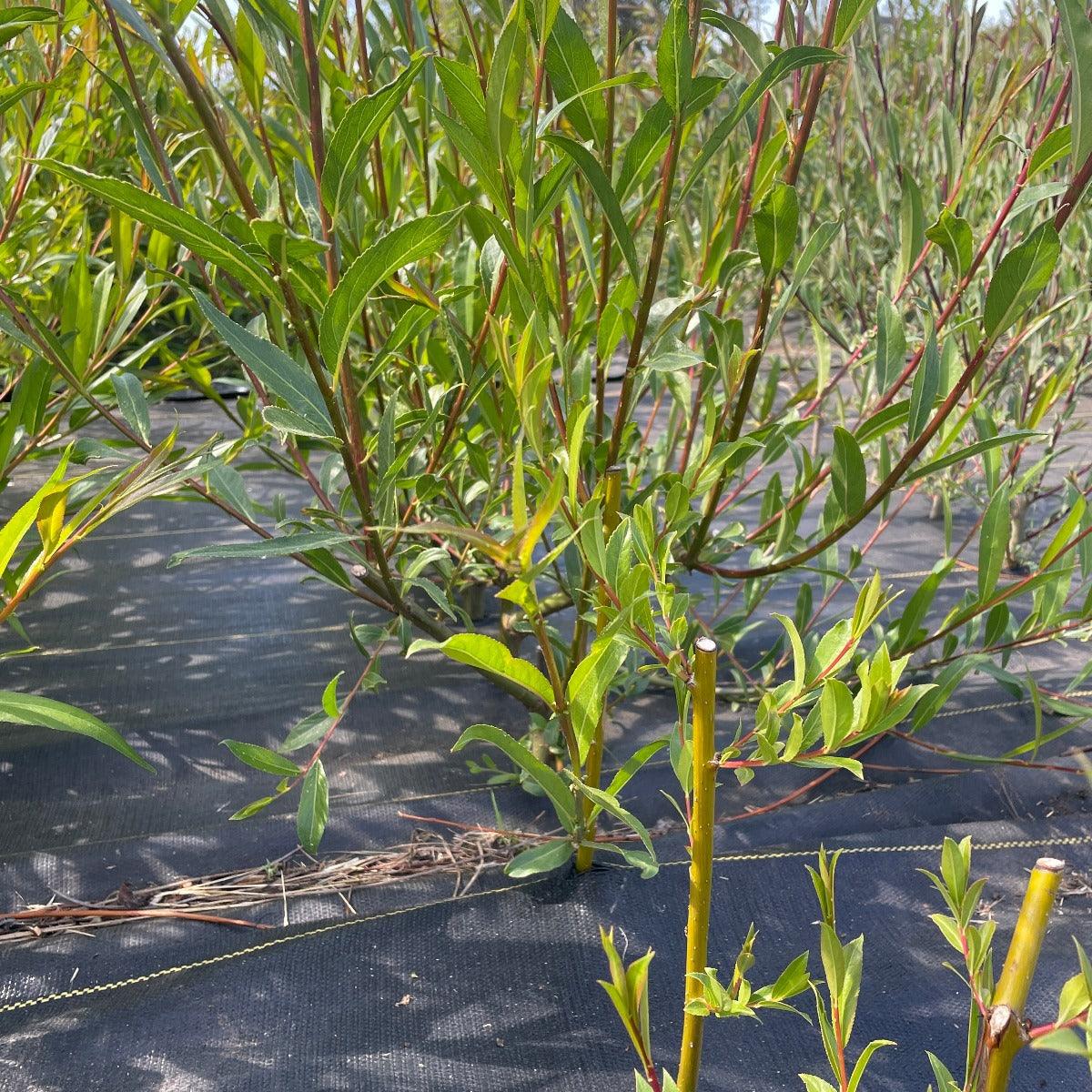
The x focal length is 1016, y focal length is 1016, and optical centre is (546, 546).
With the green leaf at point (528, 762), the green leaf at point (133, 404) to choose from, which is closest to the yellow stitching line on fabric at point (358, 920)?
the green leaf at point (528, 762)

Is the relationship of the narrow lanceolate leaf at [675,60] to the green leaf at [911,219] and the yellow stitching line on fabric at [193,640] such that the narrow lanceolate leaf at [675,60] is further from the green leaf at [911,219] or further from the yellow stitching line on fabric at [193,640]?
the yellow stitching line on fabric at [193,640]

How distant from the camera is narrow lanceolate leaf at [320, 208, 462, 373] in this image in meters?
0.64

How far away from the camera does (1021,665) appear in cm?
170

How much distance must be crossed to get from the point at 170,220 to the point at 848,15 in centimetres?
49

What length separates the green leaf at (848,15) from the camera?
2.37 ft

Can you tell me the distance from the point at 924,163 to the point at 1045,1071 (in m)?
2.05

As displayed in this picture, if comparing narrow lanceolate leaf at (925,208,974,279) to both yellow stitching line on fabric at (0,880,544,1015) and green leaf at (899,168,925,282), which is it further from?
yellow stitching line on fabric at (0,880,544,1015)

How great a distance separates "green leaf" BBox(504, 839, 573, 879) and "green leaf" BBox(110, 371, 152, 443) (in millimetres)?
521

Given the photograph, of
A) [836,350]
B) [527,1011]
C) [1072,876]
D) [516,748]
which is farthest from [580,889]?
[836,350]

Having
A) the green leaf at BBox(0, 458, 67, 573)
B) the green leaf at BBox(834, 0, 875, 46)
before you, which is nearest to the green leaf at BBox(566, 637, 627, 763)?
the green leaf at BBox(0, 458, 67, 573)

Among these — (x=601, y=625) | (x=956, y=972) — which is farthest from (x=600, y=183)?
(x=956, y=972)

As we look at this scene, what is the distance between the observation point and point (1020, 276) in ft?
2.25

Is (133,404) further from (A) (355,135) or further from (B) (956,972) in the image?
(B) (956,972)

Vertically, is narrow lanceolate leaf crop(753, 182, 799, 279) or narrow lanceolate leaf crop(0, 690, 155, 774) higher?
narrow lanceolate leaf crop(753, 182, 799, 279)
